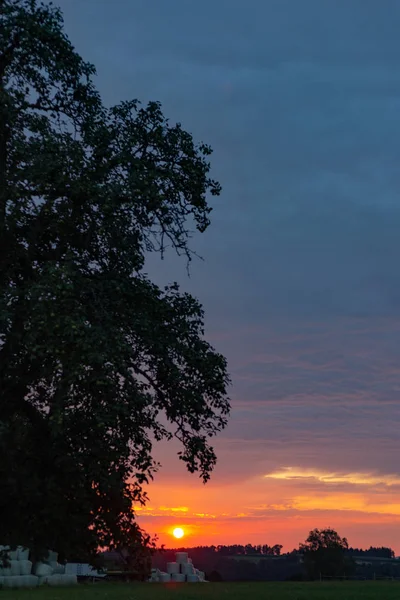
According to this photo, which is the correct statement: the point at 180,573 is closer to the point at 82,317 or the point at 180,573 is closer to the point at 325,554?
the point at 325,554

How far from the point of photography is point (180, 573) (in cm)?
8681

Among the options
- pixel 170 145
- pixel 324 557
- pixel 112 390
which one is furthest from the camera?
pixel 324 557

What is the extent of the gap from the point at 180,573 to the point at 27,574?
2512cm

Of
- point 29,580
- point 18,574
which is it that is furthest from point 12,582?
point 18,574

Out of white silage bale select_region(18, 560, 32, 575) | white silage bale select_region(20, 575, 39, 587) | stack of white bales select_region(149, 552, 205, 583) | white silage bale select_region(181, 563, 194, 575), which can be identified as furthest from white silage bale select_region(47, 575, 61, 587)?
white silage bale select_region(181, 563, 194, 575)

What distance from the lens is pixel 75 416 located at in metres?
22.1

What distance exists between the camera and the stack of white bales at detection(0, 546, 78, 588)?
61.1 metres

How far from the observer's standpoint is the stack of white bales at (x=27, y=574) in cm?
6106

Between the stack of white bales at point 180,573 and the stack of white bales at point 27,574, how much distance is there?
1066 centimetres

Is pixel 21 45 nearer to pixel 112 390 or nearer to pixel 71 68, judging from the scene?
pixel 71 68

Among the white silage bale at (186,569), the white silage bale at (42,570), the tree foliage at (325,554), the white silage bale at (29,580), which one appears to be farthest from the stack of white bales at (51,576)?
the tree foliage at (325,554)

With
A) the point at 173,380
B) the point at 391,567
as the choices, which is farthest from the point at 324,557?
the point at 173,380

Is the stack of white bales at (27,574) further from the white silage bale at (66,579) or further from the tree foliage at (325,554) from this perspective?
the tree foliage at (325,554)

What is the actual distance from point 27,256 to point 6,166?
10.4 ft
